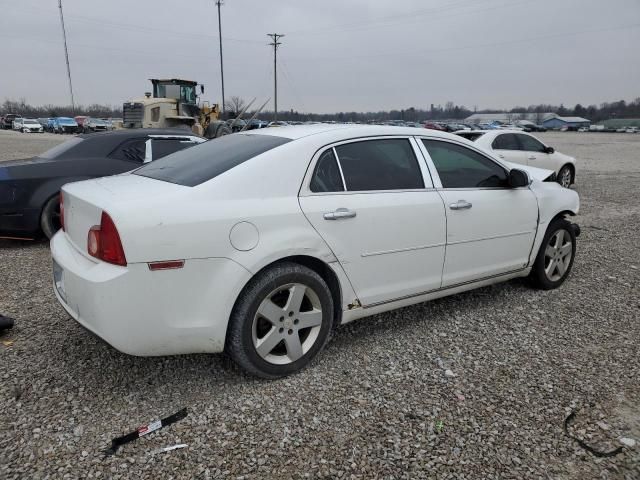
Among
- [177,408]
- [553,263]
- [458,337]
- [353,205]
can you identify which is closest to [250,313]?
[177,408]

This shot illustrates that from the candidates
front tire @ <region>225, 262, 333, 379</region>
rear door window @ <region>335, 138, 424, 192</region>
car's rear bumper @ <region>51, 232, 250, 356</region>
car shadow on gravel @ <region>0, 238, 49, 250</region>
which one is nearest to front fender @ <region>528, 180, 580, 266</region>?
rear door window @ <region>335, 138, 424, 192</region>

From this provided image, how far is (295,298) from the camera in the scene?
2996 mm

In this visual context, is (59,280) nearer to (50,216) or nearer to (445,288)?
(445,288)

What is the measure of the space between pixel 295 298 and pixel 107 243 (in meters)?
1.09

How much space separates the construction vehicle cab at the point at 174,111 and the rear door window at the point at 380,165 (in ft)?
51.4

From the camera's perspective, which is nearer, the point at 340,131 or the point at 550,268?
the point at 340,131

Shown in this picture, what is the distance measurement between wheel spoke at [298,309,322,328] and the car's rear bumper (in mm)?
493

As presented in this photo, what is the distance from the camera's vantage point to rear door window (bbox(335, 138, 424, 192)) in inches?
131

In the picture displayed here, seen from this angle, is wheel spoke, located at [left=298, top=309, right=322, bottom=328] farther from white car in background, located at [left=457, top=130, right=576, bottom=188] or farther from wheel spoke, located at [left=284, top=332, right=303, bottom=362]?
white car in background, located at [left=457, top=130, right=576, bottom=188]

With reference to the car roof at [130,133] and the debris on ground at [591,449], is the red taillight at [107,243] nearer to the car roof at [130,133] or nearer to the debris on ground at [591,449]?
the debris on ground at [591,449]

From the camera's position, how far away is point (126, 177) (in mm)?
3439

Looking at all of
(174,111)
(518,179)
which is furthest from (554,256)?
(174,111)

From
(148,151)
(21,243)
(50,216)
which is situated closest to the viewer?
(50,216)

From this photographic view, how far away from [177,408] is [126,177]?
1.62 meters
